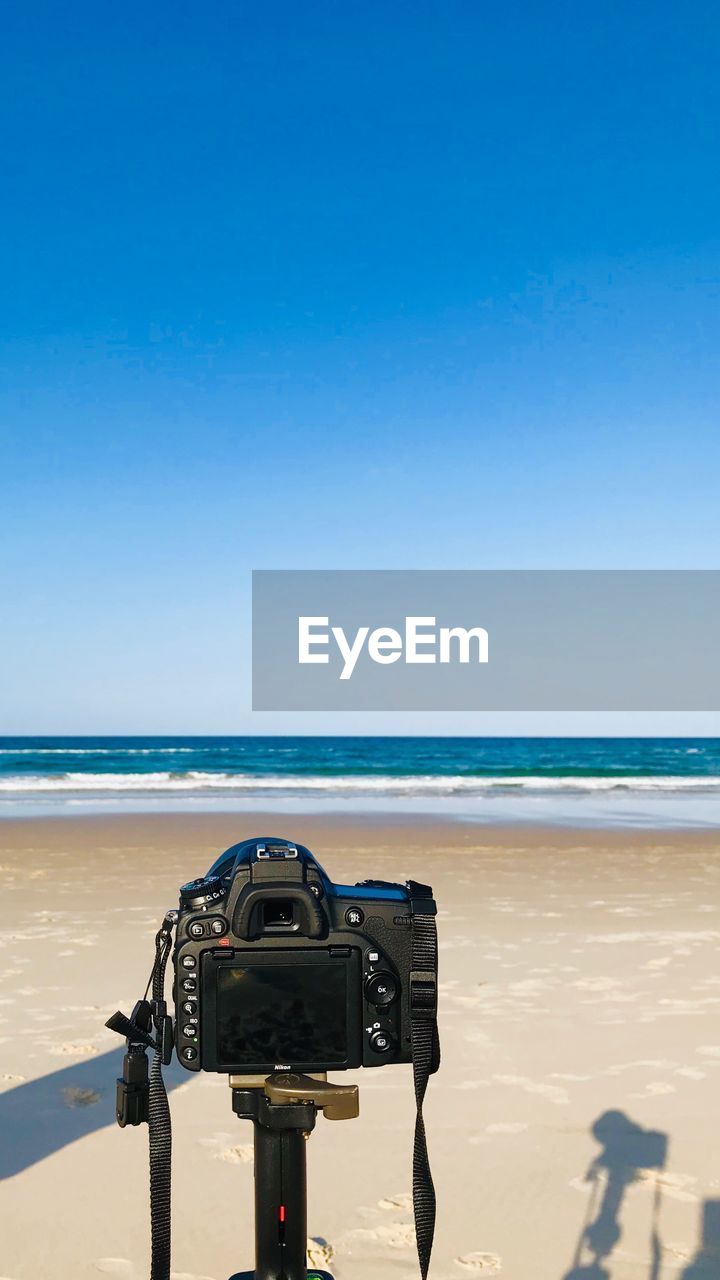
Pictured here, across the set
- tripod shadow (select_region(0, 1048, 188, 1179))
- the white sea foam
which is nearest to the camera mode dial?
tripod shadow (select_region(0, 1048, 188, 1179))

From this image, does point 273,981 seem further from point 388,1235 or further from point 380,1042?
point 388,1235

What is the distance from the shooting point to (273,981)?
5.14 ft

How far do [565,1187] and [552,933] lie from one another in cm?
358

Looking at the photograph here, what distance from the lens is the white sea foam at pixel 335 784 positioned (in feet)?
73.9

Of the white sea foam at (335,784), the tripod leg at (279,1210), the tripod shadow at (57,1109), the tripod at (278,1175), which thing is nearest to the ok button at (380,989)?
the tripod at (278,1175)

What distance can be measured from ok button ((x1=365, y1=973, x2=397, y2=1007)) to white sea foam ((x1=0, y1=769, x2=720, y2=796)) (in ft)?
64.9

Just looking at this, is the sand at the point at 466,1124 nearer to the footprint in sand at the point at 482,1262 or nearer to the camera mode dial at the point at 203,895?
the footprint in sand at the point at 482,1262

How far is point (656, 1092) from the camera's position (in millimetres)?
3662

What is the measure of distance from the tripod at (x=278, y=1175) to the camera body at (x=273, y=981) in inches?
1.8

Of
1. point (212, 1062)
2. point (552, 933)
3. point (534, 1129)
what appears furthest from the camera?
point (552, 933)

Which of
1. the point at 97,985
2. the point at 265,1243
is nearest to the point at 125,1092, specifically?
the point at 265,1243

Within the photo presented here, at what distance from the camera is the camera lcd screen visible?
1.57 m

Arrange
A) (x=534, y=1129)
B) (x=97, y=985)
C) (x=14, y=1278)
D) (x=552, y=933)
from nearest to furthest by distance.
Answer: (x=14, y=1278) → (x=534, y=1129) → (x=97, y=985) → (x=552, y=933)

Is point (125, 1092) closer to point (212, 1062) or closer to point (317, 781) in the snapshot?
point (212, 1062)
